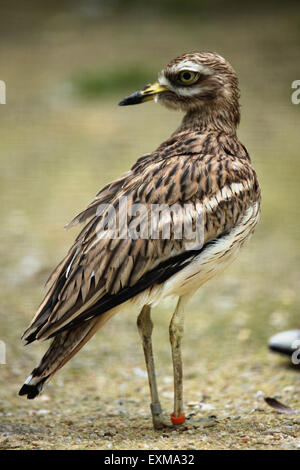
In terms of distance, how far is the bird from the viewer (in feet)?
10.8

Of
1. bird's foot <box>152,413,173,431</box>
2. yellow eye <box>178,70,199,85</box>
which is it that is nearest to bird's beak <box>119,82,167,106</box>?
yellow eye <box>178,70,199,85</box>

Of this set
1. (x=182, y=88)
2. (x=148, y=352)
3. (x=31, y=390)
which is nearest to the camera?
(x=31, y=390)

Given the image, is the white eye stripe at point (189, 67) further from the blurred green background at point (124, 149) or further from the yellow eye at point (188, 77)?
the blurred green background at point (124, 149)

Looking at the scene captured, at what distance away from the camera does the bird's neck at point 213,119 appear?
3.83m

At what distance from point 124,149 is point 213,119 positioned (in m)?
5.34

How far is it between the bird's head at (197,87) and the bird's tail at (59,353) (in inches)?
49.4

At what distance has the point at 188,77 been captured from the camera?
3781mm

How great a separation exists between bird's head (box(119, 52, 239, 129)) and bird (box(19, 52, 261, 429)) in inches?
0.4

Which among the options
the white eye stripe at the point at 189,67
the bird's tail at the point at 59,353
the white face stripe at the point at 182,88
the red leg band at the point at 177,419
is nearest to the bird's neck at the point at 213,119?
the white face stripe at the point at 182,88

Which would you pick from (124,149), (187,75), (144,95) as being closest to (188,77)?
(187,75)

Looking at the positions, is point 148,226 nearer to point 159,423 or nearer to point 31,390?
point 31,390

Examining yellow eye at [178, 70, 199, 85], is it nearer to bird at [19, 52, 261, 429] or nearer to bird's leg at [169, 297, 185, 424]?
bird at [19, 52, 261, 429]

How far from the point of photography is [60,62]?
1263cm
